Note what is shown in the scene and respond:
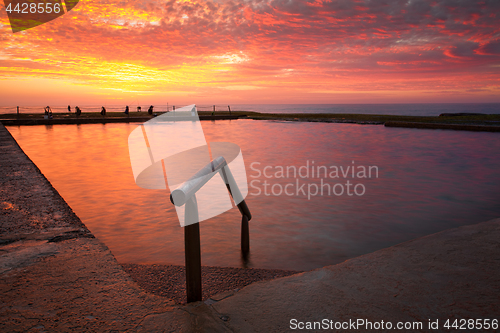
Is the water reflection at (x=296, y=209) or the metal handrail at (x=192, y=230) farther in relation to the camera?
the water reflection at (x=296, y=209)

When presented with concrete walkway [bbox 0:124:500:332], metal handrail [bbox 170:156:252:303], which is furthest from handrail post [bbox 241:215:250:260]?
metal handrail [bbox 170:156:252:303]

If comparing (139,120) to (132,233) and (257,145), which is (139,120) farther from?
(132,233)

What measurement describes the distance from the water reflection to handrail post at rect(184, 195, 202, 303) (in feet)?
5.27

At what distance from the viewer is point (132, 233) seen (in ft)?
15.2

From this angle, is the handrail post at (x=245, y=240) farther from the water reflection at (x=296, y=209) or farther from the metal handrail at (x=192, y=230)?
the metal handrail at (x=192, y=230)

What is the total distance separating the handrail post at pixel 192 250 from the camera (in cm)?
190

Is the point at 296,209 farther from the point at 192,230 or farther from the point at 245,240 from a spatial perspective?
the point at 192,230

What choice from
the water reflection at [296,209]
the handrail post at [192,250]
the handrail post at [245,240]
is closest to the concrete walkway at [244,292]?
the handrail post at [192,250]

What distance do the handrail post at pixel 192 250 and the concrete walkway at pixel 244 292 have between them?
0.35 ft

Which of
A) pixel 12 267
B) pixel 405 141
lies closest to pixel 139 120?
pixel 405 141

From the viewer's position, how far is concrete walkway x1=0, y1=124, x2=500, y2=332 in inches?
71.9

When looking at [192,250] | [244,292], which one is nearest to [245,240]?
[244,292]

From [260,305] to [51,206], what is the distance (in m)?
3.13

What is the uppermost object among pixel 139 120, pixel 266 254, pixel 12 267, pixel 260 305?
pixel 139 120
